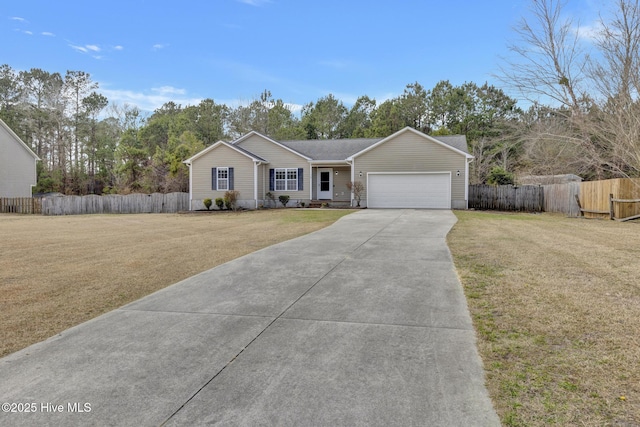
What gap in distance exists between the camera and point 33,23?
20.8 m

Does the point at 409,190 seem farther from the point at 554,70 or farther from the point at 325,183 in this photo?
the point at 554,70

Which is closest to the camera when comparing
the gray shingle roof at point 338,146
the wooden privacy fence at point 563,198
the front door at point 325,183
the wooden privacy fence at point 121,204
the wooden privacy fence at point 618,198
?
the wooden privacy fence at point 618,198

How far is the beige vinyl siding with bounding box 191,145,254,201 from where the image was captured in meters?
22.8

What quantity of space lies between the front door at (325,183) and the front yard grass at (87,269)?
41.4ft

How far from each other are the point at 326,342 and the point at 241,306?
147 cm

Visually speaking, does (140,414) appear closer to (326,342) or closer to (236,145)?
(326,342)

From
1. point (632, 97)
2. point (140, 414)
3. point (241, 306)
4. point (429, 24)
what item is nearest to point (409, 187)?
point (429, 24)

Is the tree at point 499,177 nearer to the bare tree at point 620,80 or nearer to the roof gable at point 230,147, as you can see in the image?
the bare tree at point 620,80

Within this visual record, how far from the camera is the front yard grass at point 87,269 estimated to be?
13.9 ft

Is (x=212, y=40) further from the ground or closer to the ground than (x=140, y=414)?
further from the ground

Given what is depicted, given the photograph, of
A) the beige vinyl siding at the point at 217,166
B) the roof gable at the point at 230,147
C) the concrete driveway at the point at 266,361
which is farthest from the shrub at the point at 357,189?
the concrete driveway at the point at 266,361

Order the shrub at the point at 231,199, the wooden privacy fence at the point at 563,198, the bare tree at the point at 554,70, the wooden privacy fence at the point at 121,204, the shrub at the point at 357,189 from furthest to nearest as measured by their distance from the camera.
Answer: the wooden privacy fence at the point at 121,204 → the shrub at the point at 231,199 → the shrub at the point at 357,189 → the bare tree at the point at 554,70 → the wooden privacy fence at the point at 563,198

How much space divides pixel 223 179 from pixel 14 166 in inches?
712

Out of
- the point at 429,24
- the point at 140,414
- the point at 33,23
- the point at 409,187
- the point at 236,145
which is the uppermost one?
the point at 33,23
